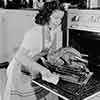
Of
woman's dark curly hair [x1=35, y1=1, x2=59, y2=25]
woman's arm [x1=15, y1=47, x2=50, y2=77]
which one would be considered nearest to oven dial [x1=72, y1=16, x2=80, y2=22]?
woman's dark curly hair [x1=35, y1=1, x2=59, y2=25]

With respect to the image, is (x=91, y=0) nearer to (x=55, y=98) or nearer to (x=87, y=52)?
(x=87, y=52)

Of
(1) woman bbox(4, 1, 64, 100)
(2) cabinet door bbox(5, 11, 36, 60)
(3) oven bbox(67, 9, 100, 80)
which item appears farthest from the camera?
(2) cabinet door bbox(5, 11, 36, 60)

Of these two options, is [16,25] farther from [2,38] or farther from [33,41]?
[33,41]

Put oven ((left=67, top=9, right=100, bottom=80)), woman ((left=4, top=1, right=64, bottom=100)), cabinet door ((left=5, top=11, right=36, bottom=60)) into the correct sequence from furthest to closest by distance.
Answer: cabinet door ((left=5, top=11, right=36, bottom=60)), woman ((left=4, top=1, right=64, bottom=100)), oven ((left=67, top=9, right=100, bottom=80))

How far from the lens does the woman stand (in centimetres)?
139

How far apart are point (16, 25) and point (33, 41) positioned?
0.89 ft

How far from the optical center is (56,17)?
1401 mm

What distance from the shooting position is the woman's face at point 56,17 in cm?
139

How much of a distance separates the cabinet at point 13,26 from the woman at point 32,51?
0.08 metres

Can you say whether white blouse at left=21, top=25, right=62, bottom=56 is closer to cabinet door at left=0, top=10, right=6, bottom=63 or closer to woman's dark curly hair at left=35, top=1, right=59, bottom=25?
woman's dark curly hair at left=35, top=1, right=59, bottom=25

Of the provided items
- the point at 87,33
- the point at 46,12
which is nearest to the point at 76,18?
the point at 87,33

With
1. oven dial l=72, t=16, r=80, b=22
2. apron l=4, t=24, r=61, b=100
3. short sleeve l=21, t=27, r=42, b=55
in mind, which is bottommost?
apron l=4, t=24, r=61, b=100

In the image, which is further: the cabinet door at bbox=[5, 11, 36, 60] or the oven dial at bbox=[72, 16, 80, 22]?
the cabinet door at bbox=[5, 11, 36, 60]

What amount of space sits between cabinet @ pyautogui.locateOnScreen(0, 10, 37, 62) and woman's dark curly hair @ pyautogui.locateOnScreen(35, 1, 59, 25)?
0.22 feet
